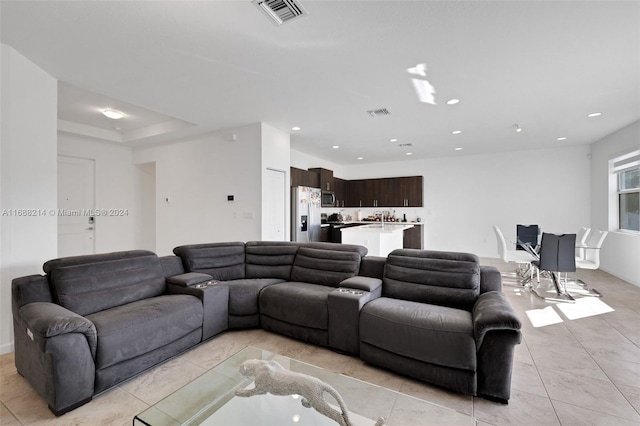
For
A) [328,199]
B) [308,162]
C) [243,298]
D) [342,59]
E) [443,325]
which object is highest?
[342,59]

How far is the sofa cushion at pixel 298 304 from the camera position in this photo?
2.66 m

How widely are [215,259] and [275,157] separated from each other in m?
2.31

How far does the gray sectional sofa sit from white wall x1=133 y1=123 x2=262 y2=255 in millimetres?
1472

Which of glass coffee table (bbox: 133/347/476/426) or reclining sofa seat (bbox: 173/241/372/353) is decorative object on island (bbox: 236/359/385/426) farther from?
reclining sofa seat (bbox: 173/241/372/353)

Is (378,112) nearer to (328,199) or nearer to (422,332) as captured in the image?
(422,332)

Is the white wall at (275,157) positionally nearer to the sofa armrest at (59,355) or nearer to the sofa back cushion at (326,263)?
the sofa back cushion at (326,263)

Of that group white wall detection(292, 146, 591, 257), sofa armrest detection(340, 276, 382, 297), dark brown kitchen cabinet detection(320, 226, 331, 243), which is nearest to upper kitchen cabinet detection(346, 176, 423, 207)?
white wall detection(292, 146, 591, 257)

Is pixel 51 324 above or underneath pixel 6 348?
above

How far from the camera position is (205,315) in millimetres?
2734

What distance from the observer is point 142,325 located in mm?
2205

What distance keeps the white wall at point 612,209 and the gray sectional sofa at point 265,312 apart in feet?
13.9

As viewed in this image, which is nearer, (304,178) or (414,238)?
(304,178)

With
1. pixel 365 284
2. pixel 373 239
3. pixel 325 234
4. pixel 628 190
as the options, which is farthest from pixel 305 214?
pixel 628 190

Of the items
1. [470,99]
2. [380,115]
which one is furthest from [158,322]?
[470,99]
